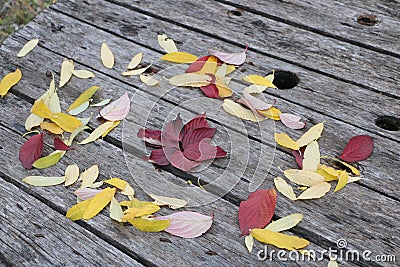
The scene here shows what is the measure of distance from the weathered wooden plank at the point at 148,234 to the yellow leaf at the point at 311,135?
0.84 ft

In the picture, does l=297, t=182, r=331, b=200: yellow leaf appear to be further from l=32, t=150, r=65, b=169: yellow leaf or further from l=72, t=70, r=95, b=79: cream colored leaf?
l=72, t=70, r=95, b=79: cream colored leaf

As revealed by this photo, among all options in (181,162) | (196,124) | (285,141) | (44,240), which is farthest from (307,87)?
(44,240)

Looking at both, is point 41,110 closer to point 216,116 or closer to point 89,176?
point 89,176

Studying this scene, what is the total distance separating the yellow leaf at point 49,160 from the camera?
1339 millimetres

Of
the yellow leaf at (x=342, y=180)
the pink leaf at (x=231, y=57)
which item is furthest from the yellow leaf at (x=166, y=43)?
the yellow leaf at (x=342, y=180)

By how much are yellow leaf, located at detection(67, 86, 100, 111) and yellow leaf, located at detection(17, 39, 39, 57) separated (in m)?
0.30

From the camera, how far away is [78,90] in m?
1.56

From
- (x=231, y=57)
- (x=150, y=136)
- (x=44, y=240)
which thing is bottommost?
(x=44, y=240)

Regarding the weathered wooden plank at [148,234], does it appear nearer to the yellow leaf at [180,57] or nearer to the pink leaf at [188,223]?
the pink leaf at [188,223]

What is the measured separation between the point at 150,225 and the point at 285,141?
1.29 ft

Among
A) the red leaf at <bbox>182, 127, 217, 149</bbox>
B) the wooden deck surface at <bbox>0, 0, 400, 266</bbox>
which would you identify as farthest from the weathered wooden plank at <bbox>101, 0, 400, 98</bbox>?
the red leaf at <bbox>182, 127, 217, 149</bbox>

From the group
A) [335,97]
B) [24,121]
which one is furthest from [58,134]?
[335,97]

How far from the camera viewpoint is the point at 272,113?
1.44 m

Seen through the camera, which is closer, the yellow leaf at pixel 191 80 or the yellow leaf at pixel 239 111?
the yellow leaf at pixel 239 111
